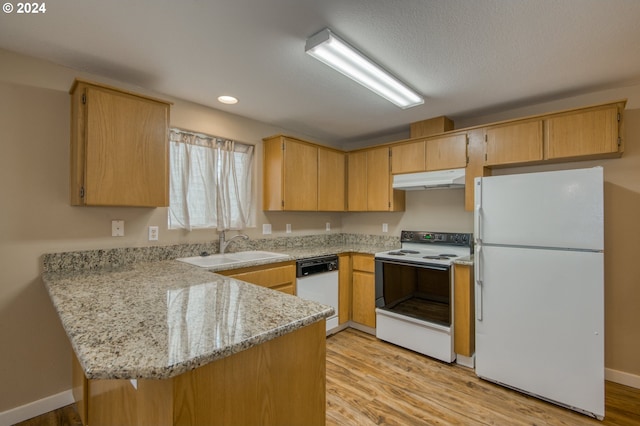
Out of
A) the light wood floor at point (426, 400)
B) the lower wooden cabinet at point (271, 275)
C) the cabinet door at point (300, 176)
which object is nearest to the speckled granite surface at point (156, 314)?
the lower wooden cabinet at point (271, 275)

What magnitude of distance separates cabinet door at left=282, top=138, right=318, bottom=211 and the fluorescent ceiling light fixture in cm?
120

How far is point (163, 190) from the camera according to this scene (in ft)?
7.29

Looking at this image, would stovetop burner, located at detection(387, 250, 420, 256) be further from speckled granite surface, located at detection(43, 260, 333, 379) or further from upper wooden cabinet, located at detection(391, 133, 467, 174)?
speckled granite surface, located at detection(43, 260, 333, 379)

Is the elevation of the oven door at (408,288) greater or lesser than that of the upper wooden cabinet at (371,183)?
lesser

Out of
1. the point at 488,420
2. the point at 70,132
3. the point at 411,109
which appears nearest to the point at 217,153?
the point at 70,132

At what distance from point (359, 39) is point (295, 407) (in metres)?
1.88

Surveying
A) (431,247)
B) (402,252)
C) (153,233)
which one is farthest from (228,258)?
(431,247)

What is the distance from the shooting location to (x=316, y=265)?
299 cm

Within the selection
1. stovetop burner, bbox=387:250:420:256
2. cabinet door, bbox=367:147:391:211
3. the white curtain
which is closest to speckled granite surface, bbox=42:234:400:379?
the white curtain

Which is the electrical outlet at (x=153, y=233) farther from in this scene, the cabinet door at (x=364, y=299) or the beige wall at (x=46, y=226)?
the cabinet door at (x=364, y=299)

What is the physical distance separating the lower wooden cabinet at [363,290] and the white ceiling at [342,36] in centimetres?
172

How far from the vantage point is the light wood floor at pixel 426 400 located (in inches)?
75.2

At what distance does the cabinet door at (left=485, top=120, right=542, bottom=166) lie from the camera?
8.18 ft

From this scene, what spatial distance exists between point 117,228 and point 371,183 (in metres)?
2.65
